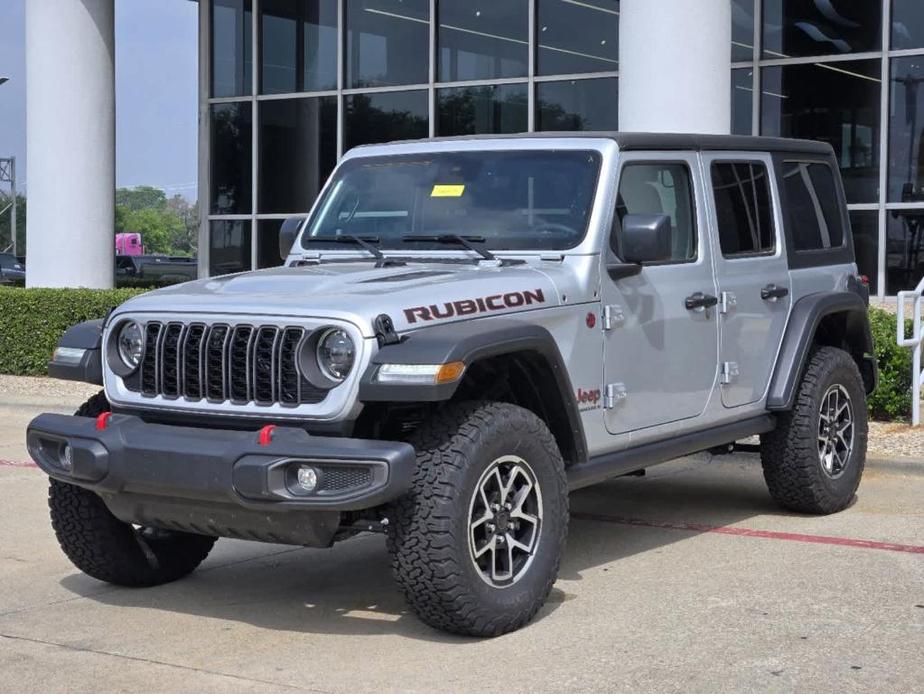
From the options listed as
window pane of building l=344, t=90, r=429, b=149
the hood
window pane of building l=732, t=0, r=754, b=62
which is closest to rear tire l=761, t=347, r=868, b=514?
the hood

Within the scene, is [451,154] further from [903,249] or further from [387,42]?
[387,42]

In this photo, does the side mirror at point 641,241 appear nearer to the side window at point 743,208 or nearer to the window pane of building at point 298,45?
the side window at point 743,208

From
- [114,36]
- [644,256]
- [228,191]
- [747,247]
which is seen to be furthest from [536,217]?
[228,191]

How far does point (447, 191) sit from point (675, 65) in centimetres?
621

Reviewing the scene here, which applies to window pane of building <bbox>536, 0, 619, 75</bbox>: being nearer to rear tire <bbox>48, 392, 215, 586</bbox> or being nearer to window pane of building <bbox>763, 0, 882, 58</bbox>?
window pane of building <bbox>763, 0, 882, 58</bbox>

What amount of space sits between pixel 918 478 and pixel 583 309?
4.00 meters

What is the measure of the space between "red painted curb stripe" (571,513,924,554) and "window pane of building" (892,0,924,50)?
9730 mm

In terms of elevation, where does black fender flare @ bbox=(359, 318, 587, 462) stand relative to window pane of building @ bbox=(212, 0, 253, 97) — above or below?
below

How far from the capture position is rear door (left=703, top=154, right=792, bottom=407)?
7211mm

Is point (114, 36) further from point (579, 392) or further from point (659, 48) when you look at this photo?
point (579, 392)

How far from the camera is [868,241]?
16.1 metres

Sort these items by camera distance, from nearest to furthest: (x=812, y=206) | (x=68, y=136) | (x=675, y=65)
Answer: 1. (x=812, y=206)
2. (x=675, y=65)
3. (x=68, y=136)

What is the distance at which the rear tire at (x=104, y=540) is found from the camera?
6160 mm

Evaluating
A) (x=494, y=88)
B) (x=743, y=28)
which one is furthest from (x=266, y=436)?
(x=494, y=88)
